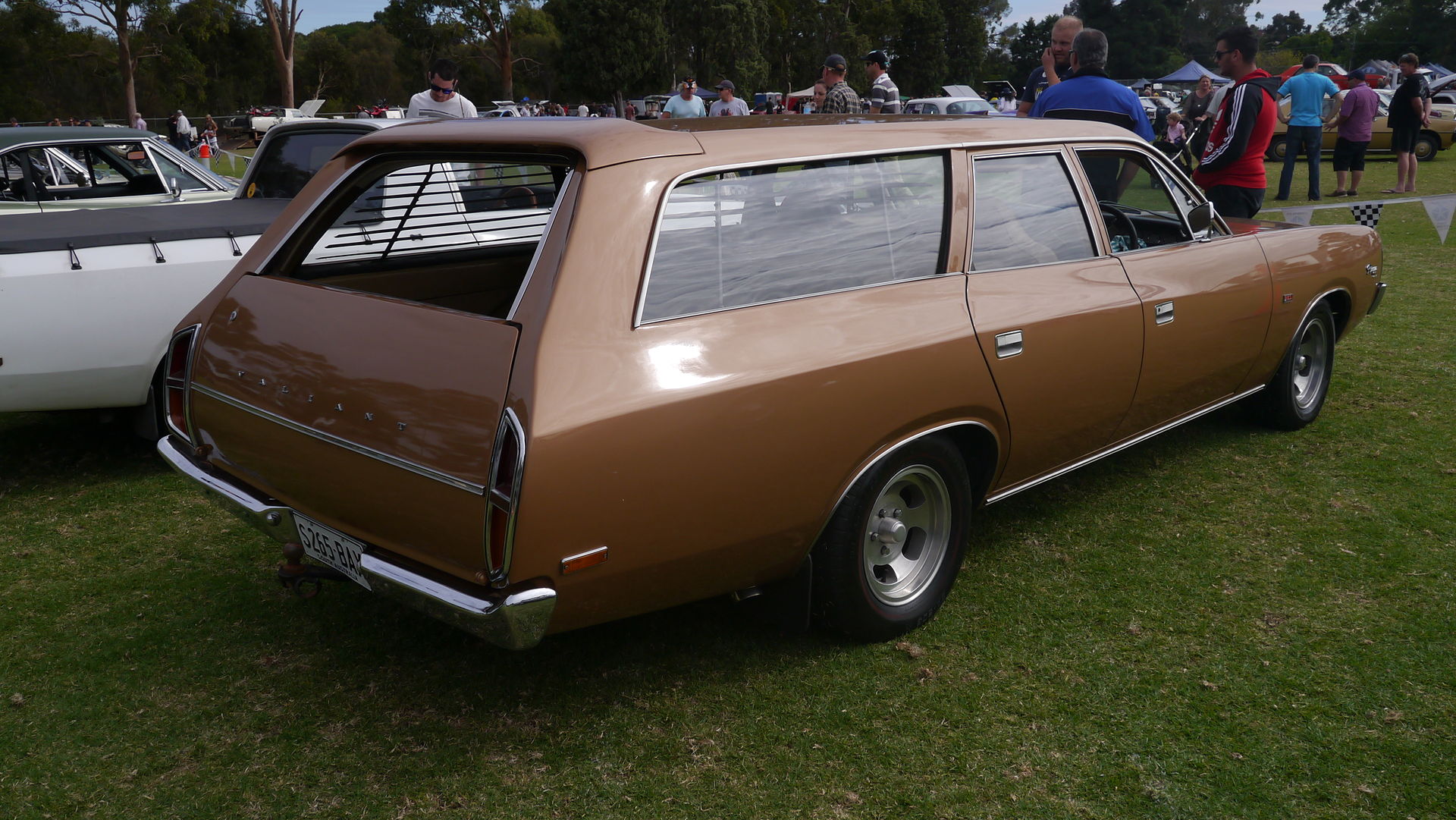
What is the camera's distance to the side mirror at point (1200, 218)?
4.29 metres

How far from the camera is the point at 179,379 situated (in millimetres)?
3266

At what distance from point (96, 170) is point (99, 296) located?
5.09 m

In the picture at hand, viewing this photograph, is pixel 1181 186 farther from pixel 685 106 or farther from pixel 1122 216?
pixel 685 106

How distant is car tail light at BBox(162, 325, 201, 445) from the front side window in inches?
131

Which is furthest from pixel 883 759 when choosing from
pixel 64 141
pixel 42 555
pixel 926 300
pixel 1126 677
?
pixel 64 141

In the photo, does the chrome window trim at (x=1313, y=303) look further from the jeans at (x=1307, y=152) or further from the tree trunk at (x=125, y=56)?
the tree trunk at (x=125, y=56)

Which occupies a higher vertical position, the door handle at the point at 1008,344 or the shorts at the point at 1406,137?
the shorts at the point at 1406,137

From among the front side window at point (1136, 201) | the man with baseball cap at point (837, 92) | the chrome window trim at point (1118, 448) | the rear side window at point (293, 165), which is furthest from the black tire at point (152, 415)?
the man with baseball cap at point (837, 92)

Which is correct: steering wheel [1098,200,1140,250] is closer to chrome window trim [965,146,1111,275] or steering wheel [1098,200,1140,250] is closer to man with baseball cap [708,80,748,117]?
chrome window trim [965,146,1111,275]

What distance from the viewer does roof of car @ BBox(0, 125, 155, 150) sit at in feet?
25.4

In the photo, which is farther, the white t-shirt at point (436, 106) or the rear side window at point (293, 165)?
the white t-shirt at point (436, 106)

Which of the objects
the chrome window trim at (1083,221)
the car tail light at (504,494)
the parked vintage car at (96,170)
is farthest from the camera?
the parked vintage car at (96,170)

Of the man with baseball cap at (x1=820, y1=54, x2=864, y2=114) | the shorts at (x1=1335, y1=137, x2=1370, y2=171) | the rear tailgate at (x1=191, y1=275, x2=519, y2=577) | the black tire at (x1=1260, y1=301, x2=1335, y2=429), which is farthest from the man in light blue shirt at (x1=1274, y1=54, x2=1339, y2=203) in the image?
the rear tailgate at (x1=191, y1=275, x2=519, y2=577)

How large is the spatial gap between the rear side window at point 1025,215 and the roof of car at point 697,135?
0.36ft
